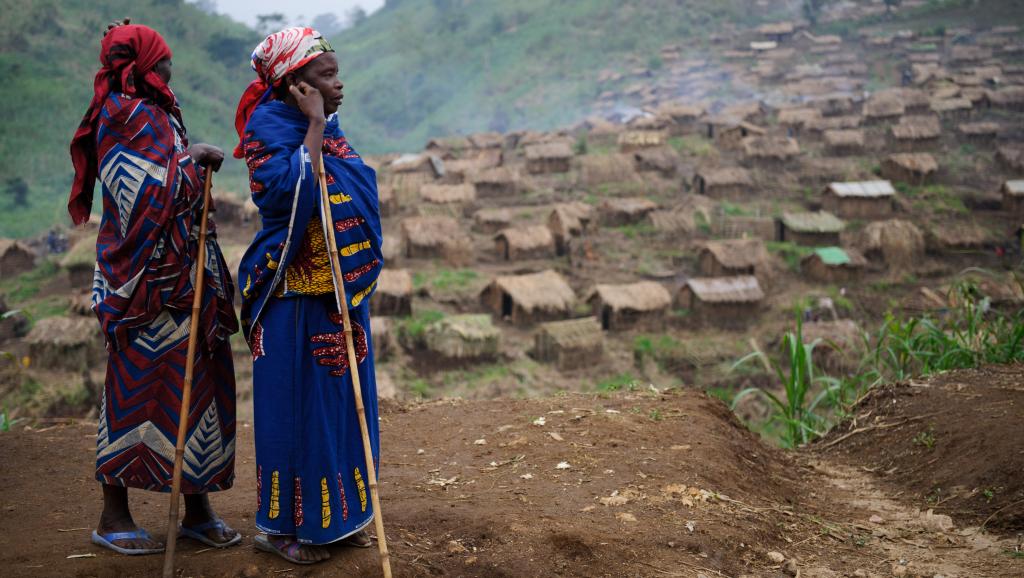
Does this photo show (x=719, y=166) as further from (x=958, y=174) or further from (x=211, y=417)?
(x=211, y=417)

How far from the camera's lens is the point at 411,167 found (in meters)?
27.9

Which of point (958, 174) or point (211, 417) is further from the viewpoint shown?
point (958, 174)

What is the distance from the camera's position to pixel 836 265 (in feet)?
63.9

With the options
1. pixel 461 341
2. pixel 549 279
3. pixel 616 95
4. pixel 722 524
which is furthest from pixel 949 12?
pixel 722 524

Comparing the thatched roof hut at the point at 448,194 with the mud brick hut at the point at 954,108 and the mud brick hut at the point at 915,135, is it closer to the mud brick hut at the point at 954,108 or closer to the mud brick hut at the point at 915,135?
the mud brick hut at the point at 915,135

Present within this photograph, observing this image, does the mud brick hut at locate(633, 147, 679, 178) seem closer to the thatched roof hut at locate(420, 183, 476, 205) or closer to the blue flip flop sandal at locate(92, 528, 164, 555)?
the thatched roof hut at locate(420, 183, 476, 205)

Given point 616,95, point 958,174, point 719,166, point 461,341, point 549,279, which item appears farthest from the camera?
point 616,95

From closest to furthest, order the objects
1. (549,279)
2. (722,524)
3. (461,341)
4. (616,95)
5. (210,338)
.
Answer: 1. (210,338)
2. (722,524)
3. (461,341)
4. (549,279)
5. (616,95)

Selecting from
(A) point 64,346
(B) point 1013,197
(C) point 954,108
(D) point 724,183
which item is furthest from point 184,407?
(C) point 954,108

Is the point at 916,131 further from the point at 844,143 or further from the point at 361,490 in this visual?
the point at 361,490

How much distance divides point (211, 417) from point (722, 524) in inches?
78.9

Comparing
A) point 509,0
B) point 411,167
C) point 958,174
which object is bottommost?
point 958,174

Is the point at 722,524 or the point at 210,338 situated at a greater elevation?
the point at 210,338

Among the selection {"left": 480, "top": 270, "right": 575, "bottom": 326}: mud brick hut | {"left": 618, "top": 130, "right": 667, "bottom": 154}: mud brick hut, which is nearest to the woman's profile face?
{"left": 480, "top": 270, "right": 575, "bottom": 326}: mud brick hut
